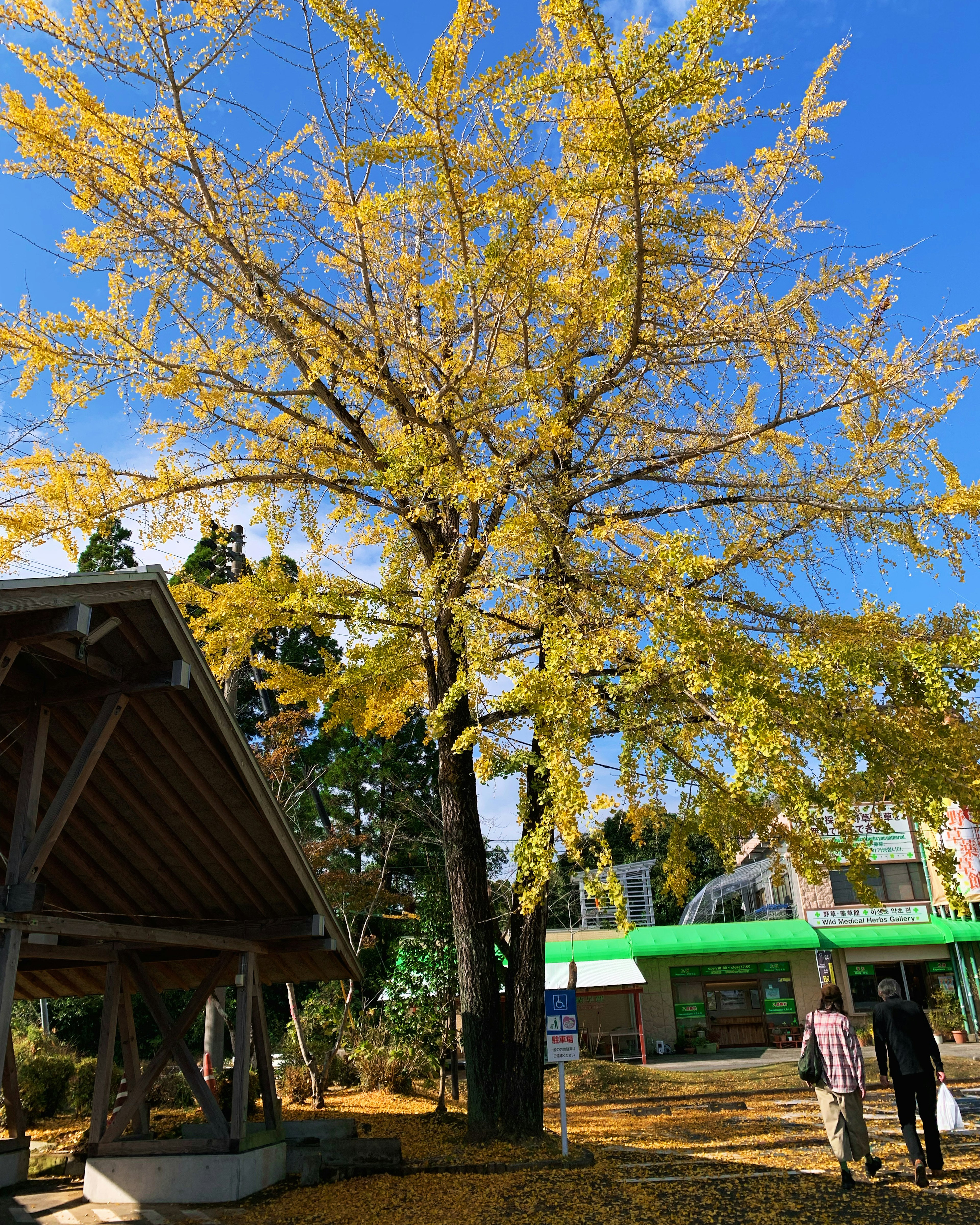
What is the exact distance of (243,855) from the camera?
837 centimetres

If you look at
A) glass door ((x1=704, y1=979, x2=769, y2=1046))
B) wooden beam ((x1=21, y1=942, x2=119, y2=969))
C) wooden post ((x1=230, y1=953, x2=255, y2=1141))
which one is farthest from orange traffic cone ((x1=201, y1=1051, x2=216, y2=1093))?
glass door ((x1=704, y1=979, x2=769, y2=1046))

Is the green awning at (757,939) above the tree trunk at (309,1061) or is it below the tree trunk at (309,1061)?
above

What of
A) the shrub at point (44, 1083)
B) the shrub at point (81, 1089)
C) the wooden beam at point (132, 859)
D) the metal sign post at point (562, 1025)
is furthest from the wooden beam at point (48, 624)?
the shrub at point (81, 1089)

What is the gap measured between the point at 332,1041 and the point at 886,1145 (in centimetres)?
1050

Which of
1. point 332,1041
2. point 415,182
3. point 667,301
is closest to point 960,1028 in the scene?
point 332,1041

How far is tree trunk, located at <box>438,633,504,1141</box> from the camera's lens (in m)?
9.53

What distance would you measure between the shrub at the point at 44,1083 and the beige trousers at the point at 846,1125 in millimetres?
10985

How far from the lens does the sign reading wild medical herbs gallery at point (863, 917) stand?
24.7 metres

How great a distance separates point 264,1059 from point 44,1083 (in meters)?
6.30

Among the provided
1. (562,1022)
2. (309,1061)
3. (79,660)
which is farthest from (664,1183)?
(309,1061)

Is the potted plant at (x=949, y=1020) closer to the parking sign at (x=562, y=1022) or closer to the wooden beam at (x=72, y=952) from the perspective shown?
the parking sign at (x=562, y=1022)

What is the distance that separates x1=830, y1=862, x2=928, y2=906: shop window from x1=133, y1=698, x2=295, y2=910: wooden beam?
2100 cm

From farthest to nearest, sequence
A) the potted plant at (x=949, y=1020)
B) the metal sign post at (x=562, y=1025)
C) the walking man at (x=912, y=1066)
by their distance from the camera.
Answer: the potted plant at (x=949, y=1020) < the metal sign post at (x=562, y=1025) < the walking man at (x=912, y=1066)

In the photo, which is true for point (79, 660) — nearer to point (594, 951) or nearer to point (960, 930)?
point (594, 951)
